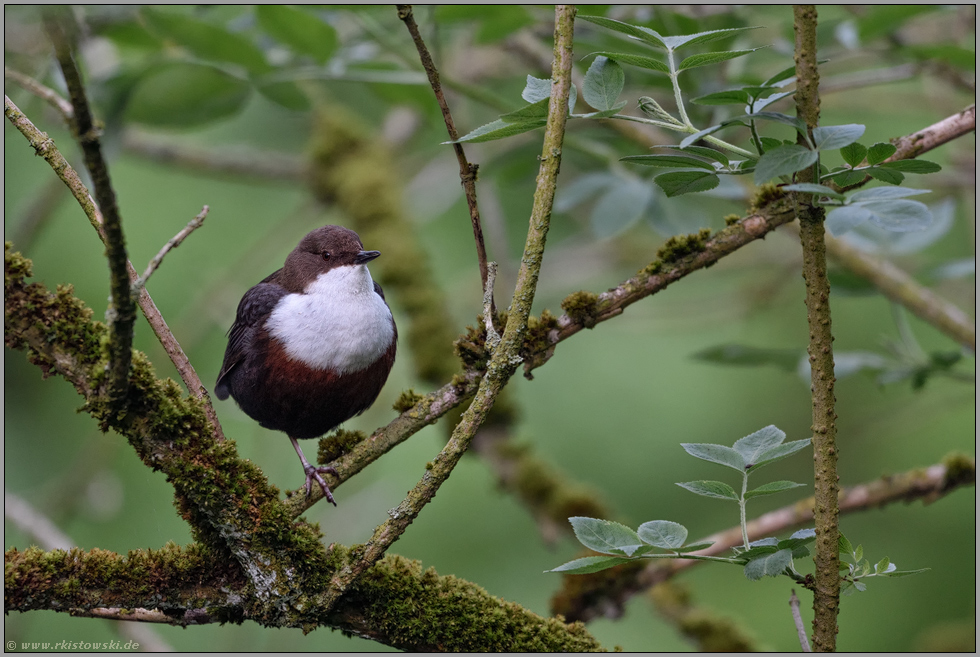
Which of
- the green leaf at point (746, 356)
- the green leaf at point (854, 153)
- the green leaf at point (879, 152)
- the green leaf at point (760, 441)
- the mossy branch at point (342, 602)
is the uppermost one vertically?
the green leaf at point (746, 356)

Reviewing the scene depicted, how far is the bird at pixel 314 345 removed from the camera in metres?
3.08

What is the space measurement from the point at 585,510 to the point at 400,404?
1829 mm

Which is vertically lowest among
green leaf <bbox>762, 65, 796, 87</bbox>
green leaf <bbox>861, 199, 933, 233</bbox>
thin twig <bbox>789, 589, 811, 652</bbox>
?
thin twig <bbox>789, 589, 811, 652</bbox>

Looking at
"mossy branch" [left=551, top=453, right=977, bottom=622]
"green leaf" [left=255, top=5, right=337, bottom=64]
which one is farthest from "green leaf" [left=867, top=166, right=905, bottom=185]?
"green leaf" [left=255, top=5, right=337, bottom=64]

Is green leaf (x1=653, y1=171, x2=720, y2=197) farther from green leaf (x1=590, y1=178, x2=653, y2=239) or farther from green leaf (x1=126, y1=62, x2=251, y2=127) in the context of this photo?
green leaf (x1=126, y1=62, x2=251, y2=127)

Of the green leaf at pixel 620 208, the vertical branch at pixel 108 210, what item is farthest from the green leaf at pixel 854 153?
the green leaf at pixel 620 208

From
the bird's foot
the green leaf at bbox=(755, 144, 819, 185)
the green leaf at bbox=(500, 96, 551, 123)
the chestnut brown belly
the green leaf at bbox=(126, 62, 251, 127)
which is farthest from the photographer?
the green leaf at bbox=(126, 62, 251, 127)

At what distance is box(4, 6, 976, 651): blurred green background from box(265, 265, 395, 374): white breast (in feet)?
3.34

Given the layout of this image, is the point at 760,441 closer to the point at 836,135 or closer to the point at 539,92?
the point at 836,135

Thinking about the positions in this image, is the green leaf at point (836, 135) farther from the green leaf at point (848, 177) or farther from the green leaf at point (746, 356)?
the green leaf at point (746, 356)

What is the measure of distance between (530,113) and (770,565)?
3.31ft

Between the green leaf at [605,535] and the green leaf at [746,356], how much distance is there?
1.71 meters

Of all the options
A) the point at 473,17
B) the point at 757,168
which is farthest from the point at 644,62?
the point at 473,17

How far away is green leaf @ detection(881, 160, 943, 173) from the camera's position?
5.12ft
